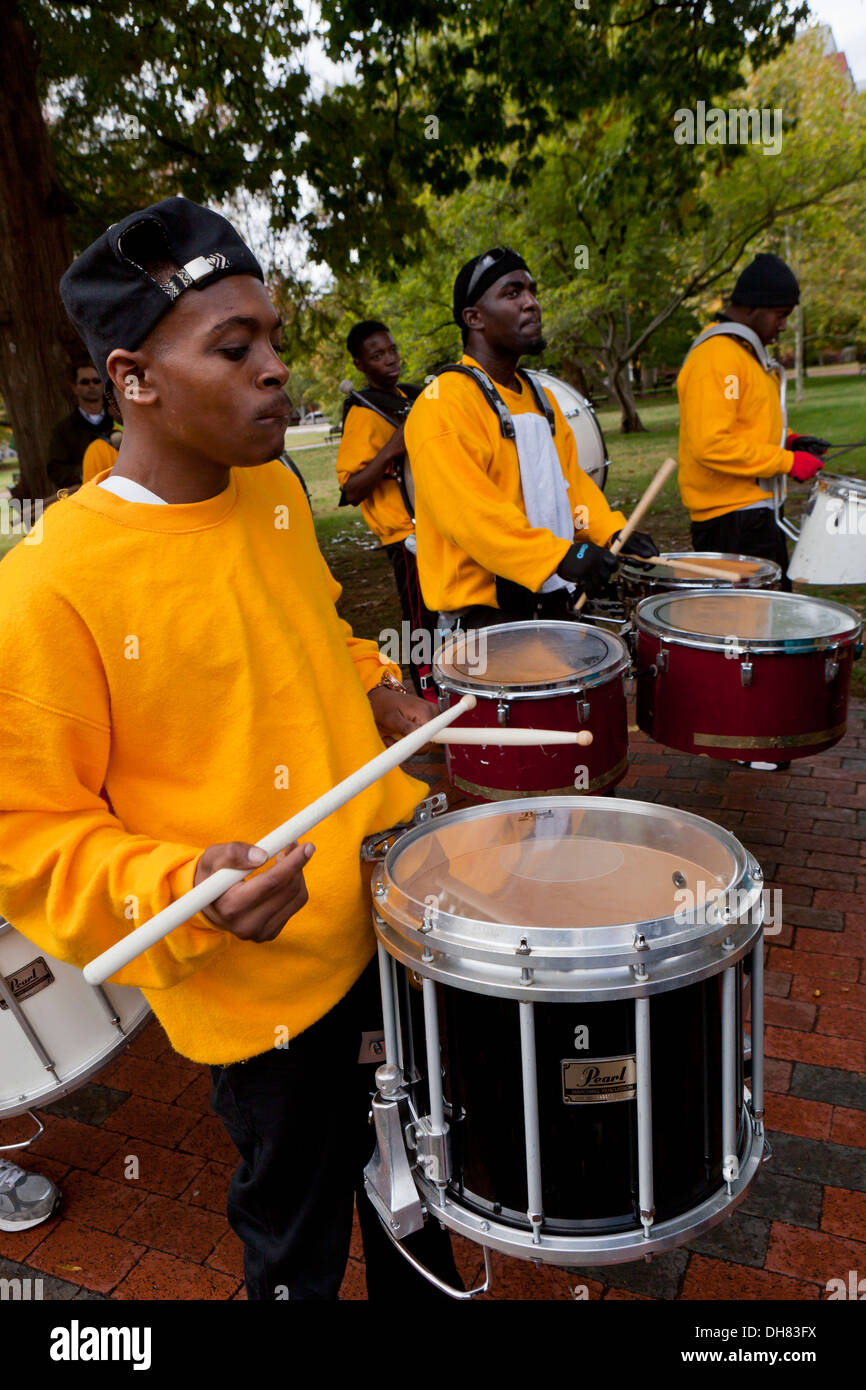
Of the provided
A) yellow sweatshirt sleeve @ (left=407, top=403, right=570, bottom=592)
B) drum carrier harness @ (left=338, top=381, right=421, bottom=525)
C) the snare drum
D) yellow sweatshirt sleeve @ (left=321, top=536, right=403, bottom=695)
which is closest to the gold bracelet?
yellow sweatshirt sleeve @ (left=321, top=536, right=403, bottom=695)

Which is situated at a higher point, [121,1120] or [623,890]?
[623,890]

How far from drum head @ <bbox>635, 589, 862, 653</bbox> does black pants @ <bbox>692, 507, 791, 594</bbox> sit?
1340mm

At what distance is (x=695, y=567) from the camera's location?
359cm

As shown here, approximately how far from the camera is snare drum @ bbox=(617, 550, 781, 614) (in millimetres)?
3580

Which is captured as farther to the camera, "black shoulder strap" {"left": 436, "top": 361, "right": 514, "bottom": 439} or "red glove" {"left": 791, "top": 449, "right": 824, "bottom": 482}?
"red glove" {"left": 791, "top": 449, "right": 824, "bottom": 482}

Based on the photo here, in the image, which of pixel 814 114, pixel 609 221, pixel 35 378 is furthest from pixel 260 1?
pixel 814 114

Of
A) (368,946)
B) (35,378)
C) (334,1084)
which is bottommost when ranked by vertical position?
(334,1084)

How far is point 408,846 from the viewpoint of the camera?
5.56 feet

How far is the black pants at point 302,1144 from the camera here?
Result: 5.29 ft

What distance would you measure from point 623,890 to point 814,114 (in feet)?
72.7

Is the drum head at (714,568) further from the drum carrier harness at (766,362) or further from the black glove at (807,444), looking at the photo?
the black glove at (807,444)

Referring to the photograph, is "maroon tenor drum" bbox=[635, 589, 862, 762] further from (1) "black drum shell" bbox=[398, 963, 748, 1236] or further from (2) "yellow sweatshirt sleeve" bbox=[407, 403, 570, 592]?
(1) "black drum shell" bbox=[398, 963, 748, 1236]
